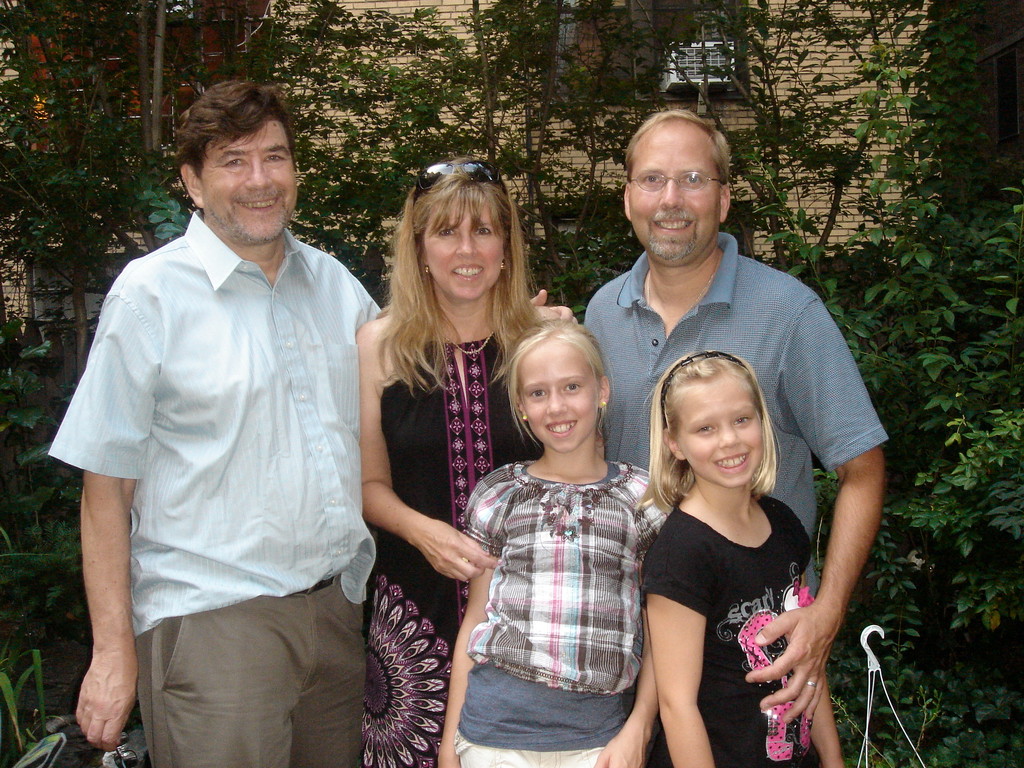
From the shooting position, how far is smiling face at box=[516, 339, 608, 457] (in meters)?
2.40

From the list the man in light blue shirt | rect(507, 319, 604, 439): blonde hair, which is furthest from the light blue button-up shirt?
rect(507, 319, 604, 439): blonde hair

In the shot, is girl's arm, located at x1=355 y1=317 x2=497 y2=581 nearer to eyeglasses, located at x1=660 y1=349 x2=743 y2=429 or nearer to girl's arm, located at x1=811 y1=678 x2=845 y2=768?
eyeglasses, located at x1=660 y1=349 x2=743 y2=429

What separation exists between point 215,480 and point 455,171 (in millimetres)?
1066

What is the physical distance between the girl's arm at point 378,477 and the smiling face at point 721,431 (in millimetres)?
654

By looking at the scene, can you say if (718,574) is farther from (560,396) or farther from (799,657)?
(560,396)

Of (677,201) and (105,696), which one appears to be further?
(677,201)

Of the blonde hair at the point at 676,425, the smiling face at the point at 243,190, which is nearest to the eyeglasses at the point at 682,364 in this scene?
the blonde hair at the point at 676,425

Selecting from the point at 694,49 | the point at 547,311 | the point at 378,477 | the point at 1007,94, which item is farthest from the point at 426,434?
the point at 1007,94

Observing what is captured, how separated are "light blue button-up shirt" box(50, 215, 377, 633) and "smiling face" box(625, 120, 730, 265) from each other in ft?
3.30

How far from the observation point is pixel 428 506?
2.63 m

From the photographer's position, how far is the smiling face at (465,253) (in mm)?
2617

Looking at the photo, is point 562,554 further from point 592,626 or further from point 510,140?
point 510,140

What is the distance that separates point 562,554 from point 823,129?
16.0 feet

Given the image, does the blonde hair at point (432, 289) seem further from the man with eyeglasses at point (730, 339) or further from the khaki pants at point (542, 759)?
the khaki pants at point (542, 759)
